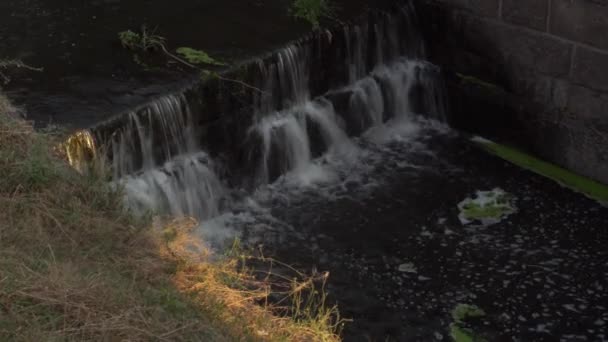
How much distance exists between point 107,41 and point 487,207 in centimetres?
385

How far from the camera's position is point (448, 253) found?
26.0ft

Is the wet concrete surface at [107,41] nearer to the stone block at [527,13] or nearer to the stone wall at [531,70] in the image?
the stone wall at [531,70]

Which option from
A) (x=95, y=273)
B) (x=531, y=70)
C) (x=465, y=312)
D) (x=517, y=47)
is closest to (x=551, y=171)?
(x=531, y=70)

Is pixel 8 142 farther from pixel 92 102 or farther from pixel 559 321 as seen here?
pixel 559 321

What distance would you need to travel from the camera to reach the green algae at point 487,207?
8.45 meters

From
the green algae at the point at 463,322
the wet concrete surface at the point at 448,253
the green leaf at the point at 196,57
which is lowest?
the green algae at the point at 463,322

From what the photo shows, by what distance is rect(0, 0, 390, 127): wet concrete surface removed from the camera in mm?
7922

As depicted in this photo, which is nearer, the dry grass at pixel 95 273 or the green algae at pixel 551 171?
the dry grass at pixel 95 273

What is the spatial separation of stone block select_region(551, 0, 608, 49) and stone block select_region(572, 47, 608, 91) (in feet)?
0.30

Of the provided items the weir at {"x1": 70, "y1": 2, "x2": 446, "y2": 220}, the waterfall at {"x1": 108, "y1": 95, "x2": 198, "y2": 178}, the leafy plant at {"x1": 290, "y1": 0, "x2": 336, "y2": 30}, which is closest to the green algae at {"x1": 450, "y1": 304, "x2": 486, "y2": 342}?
the weir at {"x1": 70, "y1": 2, "x2": 446, "y2": 220}

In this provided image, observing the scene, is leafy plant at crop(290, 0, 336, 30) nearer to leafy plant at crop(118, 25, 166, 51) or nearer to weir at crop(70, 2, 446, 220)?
weir at crop(70, 2, 446, 220)

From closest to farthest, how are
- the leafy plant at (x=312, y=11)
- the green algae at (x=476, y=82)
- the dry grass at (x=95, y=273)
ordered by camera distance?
the dry grass at (x=95, y=273), the leafy plant at (x=312, y=11), the green algae at (x=476, y=82)

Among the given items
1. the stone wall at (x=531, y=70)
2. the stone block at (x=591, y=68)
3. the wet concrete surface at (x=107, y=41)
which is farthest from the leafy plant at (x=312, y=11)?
the stone block at (x=591, y=68)

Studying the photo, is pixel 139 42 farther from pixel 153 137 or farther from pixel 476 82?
pixel 476 82
